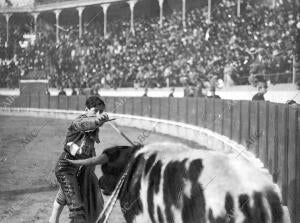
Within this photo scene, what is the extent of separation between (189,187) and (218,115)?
312 inches

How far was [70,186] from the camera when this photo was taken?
378 cm

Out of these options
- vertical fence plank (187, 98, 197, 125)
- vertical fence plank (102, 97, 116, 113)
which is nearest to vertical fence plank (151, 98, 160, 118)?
vertical fence plank (187, 98, 197, 125)

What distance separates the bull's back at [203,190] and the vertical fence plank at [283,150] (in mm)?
2307

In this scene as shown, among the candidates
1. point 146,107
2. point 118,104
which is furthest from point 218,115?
point 118,104

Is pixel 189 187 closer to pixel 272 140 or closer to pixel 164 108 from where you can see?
pixel 272 140

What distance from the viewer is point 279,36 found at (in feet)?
38.4

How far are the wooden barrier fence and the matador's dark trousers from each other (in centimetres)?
168

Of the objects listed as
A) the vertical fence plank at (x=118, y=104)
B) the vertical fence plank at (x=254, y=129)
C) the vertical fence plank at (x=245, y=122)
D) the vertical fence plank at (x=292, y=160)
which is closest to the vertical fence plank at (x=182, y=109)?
the vertical fence plank at (x=118, y=104)

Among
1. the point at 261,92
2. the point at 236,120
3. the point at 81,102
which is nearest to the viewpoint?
the point at 261,92

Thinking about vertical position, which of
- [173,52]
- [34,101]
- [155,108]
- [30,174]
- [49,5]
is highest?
[49,5]

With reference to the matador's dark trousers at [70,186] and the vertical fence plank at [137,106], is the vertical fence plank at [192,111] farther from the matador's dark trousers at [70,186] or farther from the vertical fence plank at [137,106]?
the matador's dark trousers at [70,186]

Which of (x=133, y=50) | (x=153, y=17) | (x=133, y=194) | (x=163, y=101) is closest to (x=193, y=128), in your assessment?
(x=163, y=101)

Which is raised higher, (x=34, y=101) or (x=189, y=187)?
(x=189, y=187)

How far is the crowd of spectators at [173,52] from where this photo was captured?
480 inches
